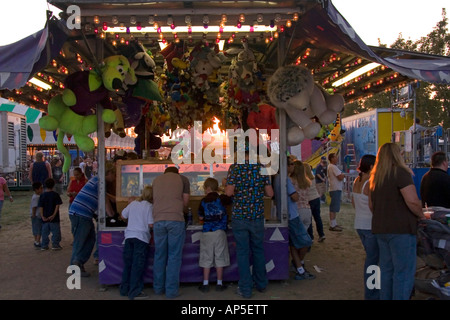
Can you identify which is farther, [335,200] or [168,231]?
[335,200]

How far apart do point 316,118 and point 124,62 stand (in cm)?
279

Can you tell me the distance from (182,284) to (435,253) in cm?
320

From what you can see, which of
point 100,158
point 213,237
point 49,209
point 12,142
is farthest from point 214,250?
point 12,142

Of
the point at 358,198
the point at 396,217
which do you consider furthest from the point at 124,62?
the point at 396,217

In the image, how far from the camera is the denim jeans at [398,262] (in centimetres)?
A: 414

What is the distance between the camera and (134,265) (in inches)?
211

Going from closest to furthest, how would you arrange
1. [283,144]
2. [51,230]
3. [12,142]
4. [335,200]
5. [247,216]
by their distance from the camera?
[247,216], [283,144], [51,230], [335,200], [12,142]

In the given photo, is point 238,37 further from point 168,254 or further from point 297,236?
point 168,254

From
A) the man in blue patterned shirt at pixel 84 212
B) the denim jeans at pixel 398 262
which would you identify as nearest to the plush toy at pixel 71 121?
the man in blue patterned shirt at pixel 84 212

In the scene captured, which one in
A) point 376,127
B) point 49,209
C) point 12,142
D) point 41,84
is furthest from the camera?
point 12,142

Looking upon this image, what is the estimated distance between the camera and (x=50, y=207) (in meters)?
8.20

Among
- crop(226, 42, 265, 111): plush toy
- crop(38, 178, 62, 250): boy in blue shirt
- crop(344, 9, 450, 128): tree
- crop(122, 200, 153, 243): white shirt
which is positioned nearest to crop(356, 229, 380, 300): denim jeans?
crop(226, 42, 265, 111): plush toy

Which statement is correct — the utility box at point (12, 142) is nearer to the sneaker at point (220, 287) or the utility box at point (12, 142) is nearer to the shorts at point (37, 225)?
the shorts at point (37, 225)

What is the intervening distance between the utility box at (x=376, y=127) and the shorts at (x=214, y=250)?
12.6m
